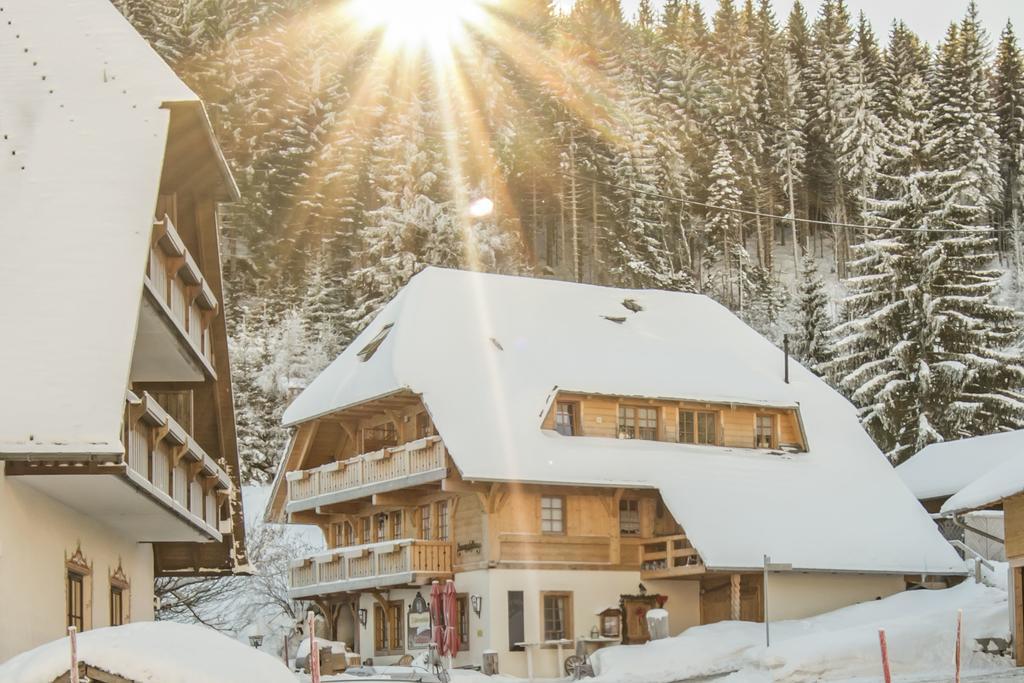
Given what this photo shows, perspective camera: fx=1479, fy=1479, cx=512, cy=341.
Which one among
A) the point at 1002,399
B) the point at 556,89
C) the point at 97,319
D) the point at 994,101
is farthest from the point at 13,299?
the point at 994,101

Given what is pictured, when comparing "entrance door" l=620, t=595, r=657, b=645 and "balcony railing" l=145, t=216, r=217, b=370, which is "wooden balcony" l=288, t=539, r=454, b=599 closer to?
"entrance door" l=620, t=595, r=657, b=645

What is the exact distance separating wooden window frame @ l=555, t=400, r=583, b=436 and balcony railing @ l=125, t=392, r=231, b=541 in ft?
55.0

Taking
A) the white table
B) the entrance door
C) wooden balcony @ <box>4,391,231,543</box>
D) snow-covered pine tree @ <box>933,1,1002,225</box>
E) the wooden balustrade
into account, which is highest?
snow-covered pine tree @ <box>933,1,1002,225</box>

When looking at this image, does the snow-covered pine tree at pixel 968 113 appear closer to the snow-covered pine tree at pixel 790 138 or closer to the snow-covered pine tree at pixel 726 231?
the snow-covered pine tree at pixel 790 138

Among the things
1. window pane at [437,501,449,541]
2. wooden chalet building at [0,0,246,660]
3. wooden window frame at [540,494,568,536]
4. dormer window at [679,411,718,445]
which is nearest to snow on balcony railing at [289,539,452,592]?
window pane at [437,501,449,541]

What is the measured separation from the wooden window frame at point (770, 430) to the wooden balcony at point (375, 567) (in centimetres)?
1028

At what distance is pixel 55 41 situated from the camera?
59.3 feet

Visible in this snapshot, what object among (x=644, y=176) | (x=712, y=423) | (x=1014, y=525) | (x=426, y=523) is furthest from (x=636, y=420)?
(x=644, y=176)

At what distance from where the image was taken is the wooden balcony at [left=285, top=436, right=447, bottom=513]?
38500 mm

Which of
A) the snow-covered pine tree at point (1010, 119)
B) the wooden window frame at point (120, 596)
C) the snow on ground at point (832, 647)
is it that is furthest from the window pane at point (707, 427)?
the snow-covered pine tree at point (1010, 119)

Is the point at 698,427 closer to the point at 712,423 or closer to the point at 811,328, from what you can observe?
the point at 712,423

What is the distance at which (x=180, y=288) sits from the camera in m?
21.0

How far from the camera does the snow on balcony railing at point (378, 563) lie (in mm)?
38812

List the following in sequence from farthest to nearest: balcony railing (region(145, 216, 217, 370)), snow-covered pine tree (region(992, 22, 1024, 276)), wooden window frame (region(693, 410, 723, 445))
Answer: snow-covered pine tree (region(992, 22, 1024, 276)) < wooden window frame (region(693, 410, 723, 445)) < balcony railing (region(145, 216, 217, 370))
